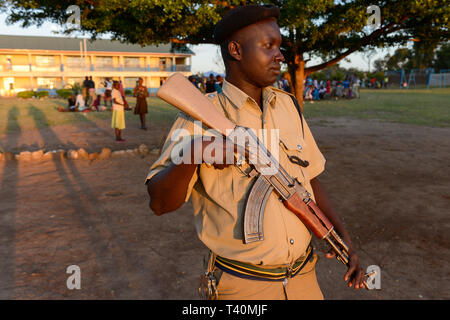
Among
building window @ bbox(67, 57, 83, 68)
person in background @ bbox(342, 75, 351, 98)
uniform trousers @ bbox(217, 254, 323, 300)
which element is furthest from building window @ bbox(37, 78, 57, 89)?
uniform trousers @ bbox(217, 254, 323, 300)

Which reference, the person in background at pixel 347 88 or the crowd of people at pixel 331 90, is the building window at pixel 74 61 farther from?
the person in background at pixel 347 88

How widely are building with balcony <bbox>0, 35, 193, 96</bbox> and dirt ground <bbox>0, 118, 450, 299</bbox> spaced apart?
38045mm

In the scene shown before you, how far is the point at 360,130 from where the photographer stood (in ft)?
40.1

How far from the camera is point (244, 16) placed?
150cm

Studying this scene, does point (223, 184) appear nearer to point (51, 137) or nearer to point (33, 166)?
point (33, 166)

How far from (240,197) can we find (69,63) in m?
51.1

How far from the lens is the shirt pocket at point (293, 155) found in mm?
1666

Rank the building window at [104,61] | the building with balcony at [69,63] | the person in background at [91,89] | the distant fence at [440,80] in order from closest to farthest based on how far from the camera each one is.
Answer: the person in background at [91,89] < the distant fence at [440,80] < the building with balcony at [69,63] < the building window at [104,61]

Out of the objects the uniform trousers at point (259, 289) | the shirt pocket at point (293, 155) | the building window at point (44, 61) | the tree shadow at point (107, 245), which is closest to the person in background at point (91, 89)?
the tree shadow at point (107, 245)

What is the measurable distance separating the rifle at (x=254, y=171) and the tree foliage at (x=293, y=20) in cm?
491

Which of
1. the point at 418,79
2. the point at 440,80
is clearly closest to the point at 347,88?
the point at 440,80

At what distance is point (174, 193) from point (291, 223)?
0.54 meters
